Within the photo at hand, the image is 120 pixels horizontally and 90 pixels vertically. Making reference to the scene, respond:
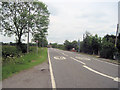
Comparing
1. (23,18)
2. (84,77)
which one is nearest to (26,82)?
(84,77)

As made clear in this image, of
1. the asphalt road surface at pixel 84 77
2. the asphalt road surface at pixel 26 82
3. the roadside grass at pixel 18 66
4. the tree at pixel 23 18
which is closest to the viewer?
the asphalt road surface at pixel 26 82

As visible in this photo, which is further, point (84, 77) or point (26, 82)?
point (84, 77)

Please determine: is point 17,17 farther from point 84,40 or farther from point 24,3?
point 84,40

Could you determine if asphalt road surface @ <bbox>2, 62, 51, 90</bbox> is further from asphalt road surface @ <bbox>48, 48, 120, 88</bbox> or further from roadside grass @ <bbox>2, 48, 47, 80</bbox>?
roadside grass @ <bbox>2, 48, 47, 80</bbox>

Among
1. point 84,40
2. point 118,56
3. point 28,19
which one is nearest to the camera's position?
point 118,56

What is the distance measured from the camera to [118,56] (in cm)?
1260

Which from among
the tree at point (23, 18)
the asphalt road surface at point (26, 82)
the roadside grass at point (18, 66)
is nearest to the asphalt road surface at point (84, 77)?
the asphalt road surface at point (26, 82)

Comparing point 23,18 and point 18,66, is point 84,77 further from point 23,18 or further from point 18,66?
point 23,18

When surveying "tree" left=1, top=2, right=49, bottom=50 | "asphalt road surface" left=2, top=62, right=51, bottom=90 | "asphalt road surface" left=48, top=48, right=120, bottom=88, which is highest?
"tree" left=1, top=2, right=49, bottom=50

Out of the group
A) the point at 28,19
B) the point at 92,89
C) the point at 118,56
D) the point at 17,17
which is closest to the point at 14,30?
the point at 17,17

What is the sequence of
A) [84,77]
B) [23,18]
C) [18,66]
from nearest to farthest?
[84,77], [18,66], [23,18]

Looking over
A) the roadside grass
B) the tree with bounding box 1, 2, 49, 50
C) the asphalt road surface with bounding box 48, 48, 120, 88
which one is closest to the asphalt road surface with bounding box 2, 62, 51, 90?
the asphalt road surface with bounding box 48, 48, 120, 88

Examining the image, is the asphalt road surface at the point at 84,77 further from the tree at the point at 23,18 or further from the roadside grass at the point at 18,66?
the tree at the point at 23,18

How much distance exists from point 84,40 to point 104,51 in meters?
11.7
